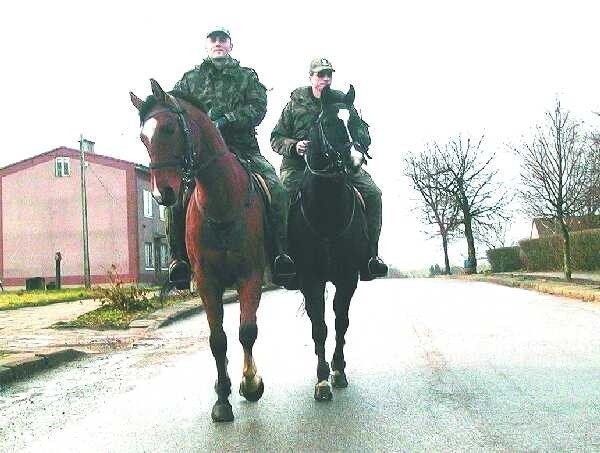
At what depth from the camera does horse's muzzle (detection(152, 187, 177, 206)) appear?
651cm

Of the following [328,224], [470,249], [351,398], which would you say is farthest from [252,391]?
[470,249]

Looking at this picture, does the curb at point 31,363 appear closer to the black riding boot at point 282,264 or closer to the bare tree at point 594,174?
the black riding boot at point 282,264

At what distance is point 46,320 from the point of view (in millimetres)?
19094

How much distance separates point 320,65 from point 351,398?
3221 mm

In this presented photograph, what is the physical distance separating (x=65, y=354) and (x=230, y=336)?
11.2 feet

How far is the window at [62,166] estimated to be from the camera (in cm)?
6084

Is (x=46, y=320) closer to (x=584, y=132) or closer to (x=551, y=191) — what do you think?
(x=551, y=191)

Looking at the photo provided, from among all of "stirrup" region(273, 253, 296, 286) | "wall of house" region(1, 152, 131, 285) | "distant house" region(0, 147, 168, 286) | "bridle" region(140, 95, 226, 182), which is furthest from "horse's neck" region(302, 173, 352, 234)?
"wall of house" region(1, 152, 131, 285)

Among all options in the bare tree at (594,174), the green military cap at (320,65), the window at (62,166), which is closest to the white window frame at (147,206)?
the window at (62,166)

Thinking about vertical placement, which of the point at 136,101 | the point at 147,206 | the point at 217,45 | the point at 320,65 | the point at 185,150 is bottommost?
the point at 185,150

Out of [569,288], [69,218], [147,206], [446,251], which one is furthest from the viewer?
[446,251]

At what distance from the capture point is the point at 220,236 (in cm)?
726

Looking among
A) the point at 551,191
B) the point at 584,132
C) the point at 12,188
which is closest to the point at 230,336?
the point at 551,191

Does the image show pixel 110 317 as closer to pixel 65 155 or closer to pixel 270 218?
pixel 270 218
